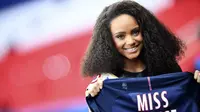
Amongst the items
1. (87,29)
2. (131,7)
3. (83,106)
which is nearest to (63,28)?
(87,29)

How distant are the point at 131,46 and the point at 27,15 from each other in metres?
1.10

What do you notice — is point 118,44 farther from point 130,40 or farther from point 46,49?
point 46,49

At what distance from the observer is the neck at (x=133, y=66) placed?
132 cm

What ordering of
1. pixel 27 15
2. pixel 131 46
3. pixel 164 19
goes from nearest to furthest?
pixel 131 46 < pixel 164 19 < pixel 27 15

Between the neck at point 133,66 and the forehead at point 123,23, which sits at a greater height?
the forehead at point 123,23

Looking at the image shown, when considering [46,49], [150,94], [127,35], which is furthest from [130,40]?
[46,49]

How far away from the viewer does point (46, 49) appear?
2195mm

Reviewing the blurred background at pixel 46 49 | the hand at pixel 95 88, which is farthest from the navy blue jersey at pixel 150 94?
the blurred background at pixel 46 49

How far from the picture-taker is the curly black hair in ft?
4.19

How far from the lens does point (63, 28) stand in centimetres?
218

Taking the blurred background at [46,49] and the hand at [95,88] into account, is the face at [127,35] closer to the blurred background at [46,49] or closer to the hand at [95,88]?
the hand at [95,88]

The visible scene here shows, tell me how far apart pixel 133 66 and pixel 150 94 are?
0.41 feet

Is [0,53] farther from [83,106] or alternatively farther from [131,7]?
[131,7]

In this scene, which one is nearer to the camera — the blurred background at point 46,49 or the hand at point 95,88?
the hand at point 95,88
